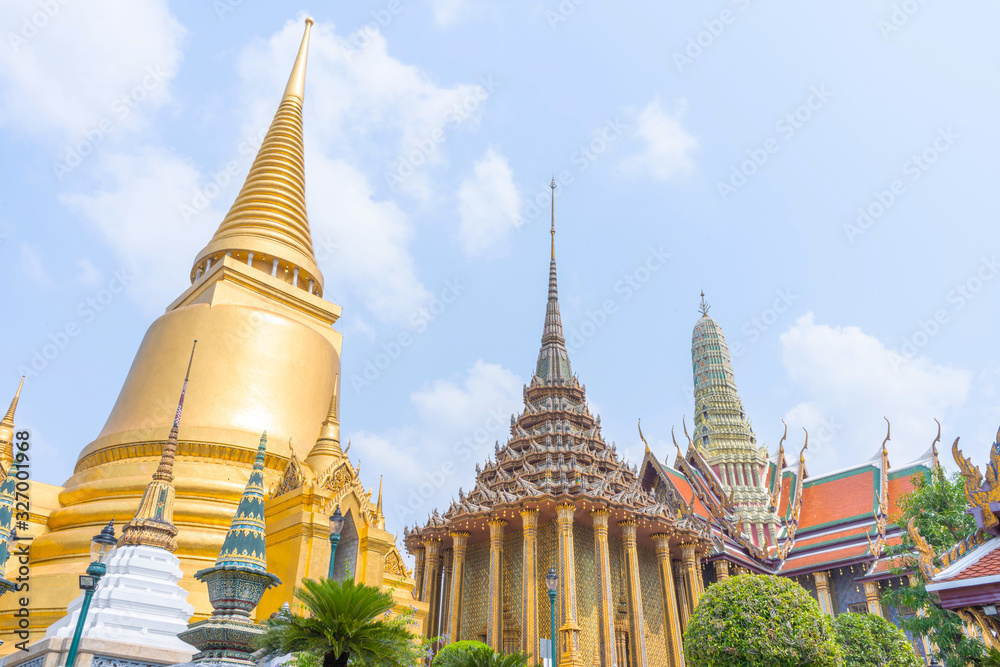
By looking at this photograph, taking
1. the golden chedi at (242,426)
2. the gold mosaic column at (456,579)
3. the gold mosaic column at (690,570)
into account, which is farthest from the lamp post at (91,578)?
the gold mosaic column at (690,570)

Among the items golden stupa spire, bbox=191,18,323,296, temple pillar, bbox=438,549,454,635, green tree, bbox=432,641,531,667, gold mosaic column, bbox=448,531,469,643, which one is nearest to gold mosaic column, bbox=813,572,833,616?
gold mosaic column, bbox=448,531,469,643

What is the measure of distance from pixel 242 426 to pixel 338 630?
10395 mm

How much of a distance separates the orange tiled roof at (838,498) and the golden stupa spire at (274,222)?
2492 centimetres

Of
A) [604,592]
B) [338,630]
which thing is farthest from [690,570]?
[338,630]

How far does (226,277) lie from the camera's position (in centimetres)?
1909

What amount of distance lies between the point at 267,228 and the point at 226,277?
2.47m

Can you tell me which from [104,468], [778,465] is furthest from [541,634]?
[778,465]

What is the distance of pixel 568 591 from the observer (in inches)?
851

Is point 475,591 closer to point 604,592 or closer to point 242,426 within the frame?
point 604,592

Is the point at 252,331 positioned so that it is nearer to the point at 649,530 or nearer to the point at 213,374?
the point at 213,374

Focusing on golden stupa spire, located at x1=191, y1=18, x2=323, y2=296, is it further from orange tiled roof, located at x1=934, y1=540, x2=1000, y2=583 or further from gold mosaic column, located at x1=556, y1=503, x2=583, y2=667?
orange tiled roof, located at x1=934, y1=540, x2=1000, y2=583

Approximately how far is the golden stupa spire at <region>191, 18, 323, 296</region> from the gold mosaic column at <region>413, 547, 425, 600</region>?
36.1 ft

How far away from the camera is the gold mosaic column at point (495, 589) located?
881 inches

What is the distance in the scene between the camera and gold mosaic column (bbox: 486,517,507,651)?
22.4 metres
